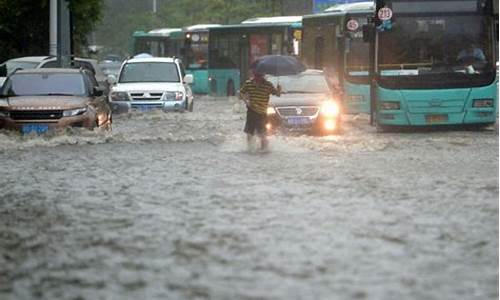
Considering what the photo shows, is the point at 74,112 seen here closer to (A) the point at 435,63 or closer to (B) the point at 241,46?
(A) the point at 435,63

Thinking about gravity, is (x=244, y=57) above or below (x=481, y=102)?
above

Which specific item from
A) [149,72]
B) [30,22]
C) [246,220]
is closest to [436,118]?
[149,72]

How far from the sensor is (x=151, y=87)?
29.5 metres

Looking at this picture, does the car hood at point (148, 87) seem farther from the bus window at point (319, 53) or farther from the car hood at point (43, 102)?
the car hood at point (43, 102)

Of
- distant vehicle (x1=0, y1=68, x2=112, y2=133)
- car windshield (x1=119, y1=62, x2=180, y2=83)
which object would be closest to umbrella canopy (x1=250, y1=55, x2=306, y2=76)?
car windshield (x1=119, y1=62, x2=180, y2=83)

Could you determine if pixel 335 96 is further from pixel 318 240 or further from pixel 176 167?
pixel 318 240

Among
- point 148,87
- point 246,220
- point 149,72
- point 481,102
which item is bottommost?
A: point 246,220

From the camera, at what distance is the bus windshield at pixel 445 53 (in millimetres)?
24281

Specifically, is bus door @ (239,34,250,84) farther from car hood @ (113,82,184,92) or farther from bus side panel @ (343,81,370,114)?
bus side panel @ (343,81,370,114)

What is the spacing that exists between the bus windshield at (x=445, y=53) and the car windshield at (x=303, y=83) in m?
1.50

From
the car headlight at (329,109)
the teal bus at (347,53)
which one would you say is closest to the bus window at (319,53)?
the teal bus at (347,53)

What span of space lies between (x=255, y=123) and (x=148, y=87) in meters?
9.96

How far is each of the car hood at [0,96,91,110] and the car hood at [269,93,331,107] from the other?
4253mm

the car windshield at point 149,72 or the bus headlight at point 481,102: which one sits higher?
the car windshield at point 149,72
